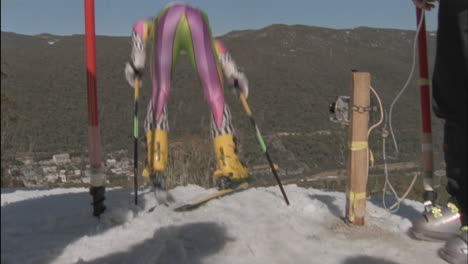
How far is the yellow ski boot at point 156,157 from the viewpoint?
3.46m

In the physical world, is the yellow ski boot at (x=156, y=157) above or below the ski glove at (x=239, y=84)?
below

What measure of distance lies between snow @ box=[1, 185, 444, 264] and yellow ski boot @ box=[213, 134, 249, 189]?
0.17 meters

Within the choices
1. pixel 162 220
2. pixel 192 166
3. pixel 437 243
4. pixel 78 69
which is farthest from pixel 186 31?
pixel 78 69

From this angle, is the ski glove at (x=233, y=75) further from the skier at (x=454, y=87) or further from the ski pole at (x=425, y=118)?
the skier at (x=454, y=87)

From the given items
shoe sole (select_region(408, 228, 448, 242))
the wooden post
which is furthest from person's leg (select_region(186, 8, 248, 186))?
shoe sole (select_region(408, 228, 448, 242))

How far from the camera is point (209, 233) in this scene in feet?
9.42

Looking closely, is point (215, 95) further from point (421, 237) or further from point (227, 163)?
point (421, 237)

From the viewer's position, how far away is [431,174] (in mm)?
3135

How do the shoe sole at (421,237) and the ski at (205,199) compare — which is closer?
the shoe sole at (421,237)

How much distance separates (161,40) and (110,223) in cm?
139

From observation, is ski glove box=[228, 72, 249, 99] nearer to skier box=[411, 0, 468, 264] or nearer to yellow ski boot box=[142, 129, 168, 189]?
yellow ski boot box=[142, 129, 168, 189]

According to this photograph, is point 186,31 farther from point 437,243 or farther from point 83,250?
point 437,243

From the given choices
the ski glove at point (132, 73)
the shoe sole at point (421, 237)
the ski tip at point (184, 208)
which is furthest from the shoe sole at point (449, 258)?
the ski glove at point (132, 73)

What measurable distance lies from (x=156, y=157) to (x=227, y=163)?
0.56 meters
